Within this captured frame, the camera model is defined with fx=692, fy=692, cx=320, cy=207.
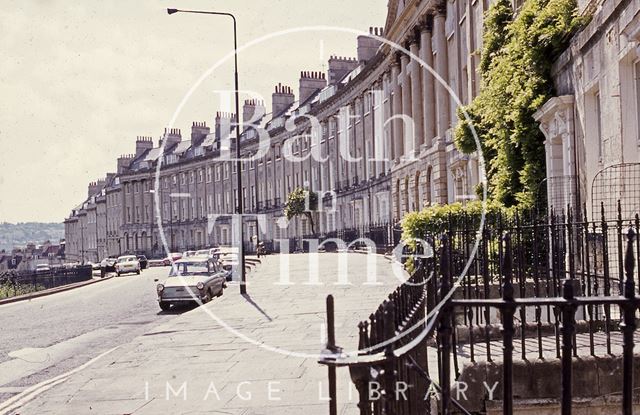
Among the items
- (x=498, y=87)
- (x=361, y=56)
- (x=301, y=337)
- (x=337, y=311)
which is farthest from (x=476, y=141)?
(x=361, y=56)

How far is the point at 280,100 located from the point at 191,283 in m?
64.0

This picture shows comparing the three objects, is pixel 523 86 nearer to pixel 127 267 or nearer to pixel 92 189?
pixel 127 267

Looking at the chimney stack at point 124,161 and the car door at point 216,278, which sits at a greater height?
the chimney stack at point 124,161

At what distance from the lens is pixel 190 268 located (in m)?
24.2

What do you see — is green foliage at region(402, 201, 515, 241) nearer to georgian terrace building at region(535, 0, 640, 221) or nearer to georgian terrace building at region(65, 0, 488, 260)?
georgian terrace building at region(535, 0, 640, 221)

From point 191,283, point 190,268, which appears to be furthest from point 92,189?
point 191,283

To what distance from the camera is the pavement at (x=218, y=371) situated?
763 centimetres

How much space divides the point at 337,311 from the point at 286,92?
72.2 metres

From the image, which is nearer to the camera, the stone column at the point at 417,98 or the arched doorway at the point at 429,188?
the arched doorway at the point at 429,188

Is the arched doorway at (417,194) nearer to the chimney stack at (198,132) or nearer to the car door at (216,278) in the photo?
the car door at (216,278)

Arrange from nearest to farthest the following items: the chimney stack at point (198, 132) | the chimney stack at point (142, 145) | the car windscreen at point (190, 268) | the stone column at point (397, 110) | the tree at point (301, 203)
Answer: the car windscreen at point (190, 268)
the stone column at point (397, 110)
the tree at point (301, 203)
the chimney stack at point (198, 132)
the chimney stack at point (142, 145)

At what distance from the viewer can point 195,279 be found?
22.6m

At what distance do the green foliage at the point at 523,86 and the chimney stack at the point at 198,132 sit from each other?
81.3 metres

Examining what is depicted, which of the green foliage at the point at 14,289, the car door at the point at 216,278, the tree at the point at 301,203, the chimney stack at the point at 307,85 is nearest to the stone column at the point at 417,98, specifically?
the car door at the point at 216,278
